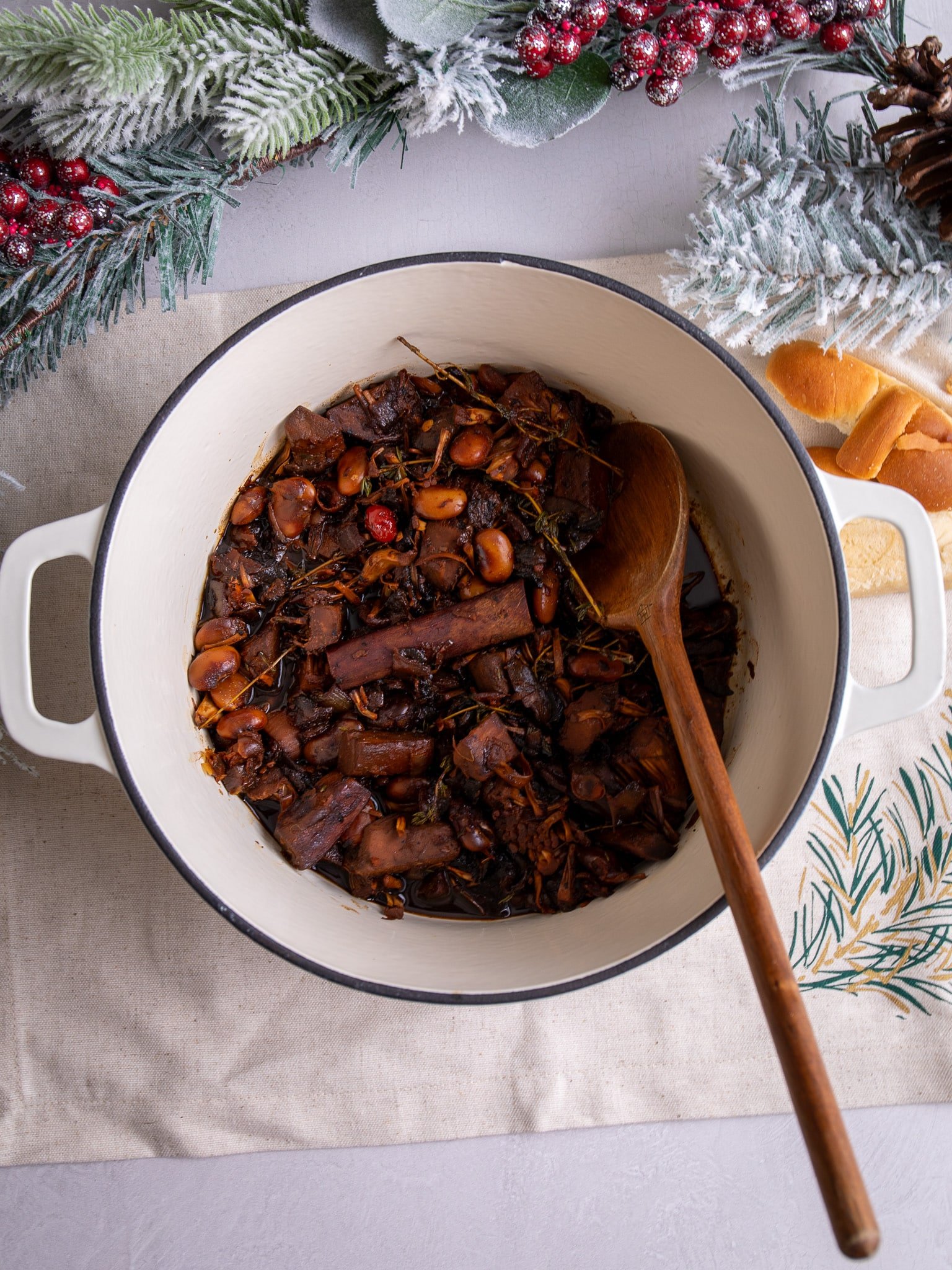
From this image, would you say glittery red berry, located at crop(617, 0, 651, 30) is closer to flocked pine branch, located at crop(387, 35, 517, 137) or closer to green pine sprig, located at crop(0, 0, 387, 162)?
flocked pine branch, located at crop(387, 35, 517, 137)

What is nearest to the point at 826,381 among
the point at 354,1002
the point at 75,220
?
the point at 75,220

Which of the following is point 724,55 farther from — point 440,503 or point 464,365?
point 440,503

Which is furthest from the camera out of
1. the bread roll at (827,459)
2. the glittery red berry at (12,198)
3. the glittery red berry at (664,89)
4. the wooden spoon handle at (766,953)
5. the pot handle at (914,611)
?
the bread roll at (827,459)

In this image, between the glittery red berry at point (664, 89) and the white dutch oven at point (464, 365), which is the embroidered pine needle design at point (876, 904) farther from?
the glittery red berry at point (664, 89)

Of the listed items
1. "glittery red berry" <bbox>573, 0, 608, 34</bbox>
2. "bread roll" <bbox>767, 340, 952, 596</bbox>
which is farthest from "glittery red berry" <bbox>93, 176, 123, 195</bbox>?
"bread roll" <bbox>767, 340, 952, 596</bbox>

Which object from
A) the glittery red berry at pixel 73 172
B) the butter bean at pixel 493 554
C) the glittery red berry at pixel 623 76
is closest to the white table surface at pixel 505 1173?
the glittery red berry at pixel 623 76

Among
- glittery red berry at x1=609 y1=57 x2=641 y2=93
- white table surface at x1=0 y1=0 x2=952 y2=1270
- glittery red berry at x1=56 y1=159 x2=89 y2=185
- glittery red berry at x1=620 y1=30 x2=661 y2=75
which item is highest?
glittery red berry at x1=620 y1=30 x2=661 y2=75
